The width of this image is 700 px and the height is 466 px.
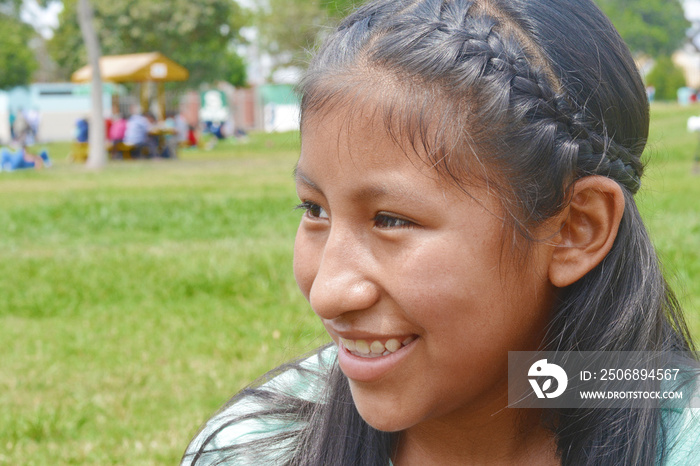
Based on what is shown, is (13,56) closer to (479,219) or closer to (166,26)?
(166,26)

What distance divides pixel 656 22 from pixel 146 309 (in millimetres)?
71461

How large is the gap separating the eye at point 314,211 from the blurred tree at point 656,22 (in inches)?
2469

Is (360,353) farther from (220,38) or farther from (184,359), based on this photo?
(220,38)

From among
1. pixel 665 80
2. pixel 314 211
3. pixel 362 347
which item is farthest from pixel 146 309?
pixel 665 80

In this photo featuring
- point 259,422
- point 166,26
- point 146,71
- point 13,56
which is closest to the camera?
point 259,422

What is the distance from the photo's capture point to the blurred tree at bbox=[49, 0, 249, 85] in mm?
29875

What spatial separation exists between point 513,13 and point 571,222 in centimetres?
40

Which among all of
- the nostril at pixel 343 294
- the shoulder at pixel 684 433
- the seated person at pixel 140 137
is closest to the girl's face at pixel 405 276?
the nostril at pixel 343 294

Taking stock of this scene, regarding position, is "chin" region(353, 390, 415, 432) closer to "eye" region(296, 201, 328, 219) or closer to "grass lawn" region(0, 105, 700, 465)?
"eye" region(296, 201, 328, 219)

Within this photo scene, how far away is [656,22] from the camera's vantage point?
2707 inches

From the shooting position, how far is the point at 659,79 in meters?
47.8

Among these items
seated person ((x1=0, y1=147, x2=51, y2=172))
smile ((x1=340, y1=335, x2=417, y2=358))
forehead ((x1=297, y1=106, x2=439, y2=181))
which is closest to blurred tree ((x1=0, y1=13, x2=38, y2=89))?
seated person ((x1=0, y1=147, x2=51, y2=172))

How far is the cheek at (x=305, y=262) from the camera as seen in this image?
1551 millimetres

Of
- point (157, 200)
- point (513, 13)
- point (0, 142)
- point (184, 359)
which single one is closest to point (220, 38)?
point (0, 142)
